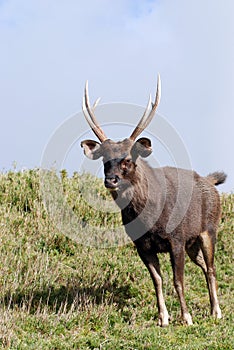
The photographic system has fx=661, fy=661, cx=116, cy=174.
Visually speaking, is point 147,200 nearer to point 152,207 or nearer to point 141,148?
point 152,207

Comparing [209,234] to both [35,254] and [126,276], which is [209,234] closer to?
[126,276]

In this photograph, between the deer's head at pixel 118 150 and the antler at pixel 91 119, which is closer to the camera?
the deer's head at pixel 118 150

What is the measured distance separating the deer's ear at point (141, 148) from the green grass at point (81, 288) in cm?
A: 232

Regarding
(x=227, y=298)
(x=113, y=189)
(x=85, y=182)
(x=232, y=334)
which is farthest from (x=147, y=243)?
(x=85, y=182)

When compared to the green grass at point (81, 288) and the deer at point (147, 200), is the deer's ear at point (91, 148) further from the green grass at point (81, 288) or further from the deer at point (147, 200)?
the green grass at point (81, 288)

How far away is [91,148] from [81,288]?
239 centimetres

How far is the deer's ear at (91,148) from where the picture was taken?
354 inches

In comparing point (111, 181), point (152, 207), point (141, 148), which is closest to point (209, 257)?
point (152, 207)

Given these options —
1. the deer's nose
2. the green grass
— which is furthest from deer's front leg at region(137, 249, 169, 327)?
the deer's nose

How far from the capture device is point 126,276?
1096cm

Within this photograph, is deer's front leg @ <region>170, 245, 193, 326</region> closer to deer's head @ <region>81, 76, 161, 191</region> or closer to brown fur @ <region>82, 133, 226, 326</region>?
brown fur @ <region>82, 133, 226, 326</region>

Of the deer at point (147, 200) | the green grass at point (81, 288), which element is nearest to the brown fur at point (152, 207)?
the deer at point (147, 200)

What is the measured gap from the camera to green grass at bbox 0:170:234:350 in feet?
26.5

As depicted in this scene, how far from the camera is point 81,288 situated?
33.6ft
